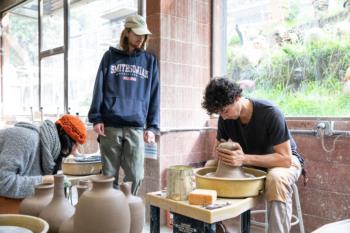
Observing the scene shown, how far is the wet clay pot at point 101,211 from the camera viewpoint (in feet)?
3.05

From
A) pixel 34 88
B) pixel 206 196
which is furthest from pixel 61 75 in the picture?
pixel 206 196

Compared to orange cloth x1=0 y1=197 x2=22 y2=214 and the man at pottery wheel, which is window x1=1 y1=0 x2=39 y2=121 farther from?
the man at pottery wheel

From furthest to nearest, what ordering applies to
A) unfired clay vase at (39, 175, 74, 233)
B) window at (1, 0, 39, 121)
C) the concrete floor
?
1. window at (1, 0, 39, 121)
2. the concrete floor
3. unfired clay vase at (39, 175, 74, 233)

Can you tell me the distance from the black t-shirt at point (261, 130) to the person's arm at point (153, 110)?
2.12 ft

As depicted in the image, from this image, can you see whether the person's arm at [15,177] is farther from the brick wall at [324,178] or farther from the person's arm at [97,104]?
the brick wall at [324,178]

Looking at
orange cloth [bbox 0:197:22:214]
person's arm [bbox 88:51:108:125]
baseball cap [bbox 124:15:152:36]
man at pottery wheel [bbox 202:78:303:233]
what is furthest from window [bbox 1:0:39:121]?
man at pottery wheel [bbox 202:78:303:233]

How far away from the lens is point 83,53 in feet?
13.9

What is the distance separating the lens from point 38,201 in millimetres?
1165

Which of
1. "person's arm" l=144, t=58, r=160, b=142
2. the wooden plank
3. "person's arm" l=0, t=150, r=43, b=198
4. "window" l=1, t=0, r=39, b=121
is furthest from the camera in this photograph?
"window" l=1, t=0, r=39, b=121

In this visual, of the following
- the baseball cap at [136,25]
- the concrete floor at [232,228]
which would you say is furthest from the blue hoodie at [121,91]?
the concrete floor at [232,228]

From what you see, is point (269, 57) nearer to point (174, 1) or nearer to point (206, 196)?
point (174, 1)

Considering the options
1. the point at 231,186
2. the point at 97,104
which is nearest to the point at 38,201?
the point at 231,186

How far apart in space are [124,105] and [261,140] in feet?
3.15

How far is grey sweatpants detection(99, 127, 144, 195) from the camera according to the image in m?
2.32
